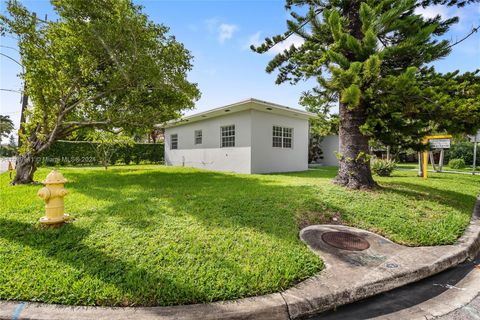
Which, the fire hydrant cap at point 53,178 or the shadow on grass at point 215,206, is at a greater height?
the fire hydrant cap at point 53,178

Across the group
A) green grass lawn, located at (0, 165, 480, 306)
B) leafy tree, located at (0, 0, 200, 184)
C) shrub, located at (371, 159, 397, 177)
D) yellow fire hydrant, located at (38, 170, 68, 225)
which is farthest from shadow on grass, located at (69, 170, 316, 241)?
shrub, located at (371, 159, 397, 177)

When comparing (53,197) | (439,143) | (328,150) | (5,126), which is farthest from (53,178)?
(5,126)

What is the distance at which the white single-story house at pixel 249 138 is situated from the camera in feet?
34.9

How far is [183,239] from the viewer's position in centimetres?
311

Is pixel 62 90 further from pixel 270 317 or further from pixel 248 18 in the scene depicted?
pixel 270 317

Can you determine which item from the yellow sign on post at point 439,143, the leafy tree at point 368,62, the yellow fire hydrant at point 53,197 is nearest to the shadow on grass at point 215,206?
the yellow fire hydrant at point 53,197

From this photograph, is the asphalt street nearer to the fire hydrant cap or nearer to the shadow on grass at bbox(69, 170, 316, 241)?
the shadow on grass at bbox(69, 170, 316, 241)

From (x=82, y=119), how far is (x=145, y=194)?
529 cm

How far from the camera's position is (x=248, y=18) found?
21.8ft

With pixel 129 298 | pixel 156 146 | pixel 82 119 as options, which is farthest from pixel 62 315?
pixel 156 146

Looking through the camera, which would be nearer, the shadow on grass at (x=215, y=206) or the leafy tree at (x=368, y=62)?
the shadow on grass at (x=215, y=206)

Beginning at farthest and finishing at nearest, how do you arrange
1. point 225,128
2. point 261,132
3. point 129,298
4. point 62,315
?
point 225,128 → point 261,132 → point 129,298 → point 62,315

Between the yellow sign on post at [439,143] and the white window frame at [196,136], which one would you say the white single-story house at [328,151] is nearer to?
the yellow sign on post at [439,143]

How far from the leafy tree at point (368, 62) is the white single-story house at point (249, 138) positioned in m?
3.35
